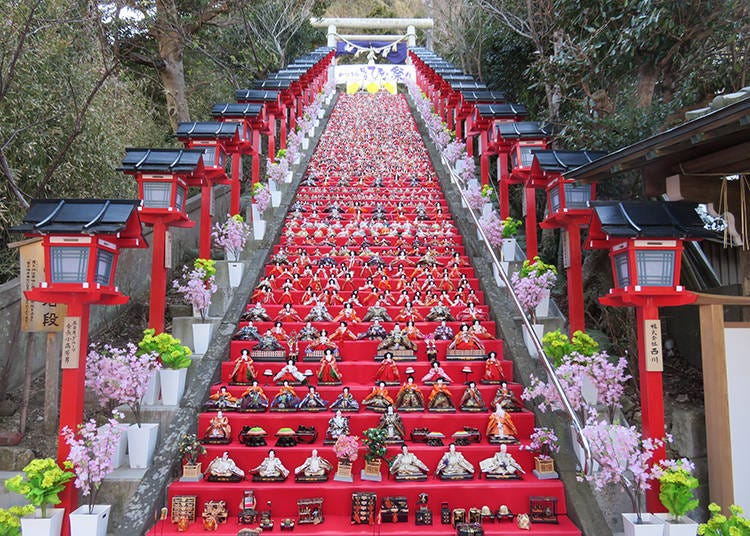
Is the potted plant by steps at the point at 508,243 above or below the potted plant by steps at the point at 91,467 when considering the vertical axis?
above

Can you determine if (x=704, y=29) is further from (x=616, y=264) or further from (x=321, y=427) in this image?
(x=321, y=427)

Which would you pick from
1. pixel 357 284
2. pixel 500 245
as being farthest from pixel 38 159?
pixel 500 245

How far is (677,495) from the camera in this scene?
4273 mm

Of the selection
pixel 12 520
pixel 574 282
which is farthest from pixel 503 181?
pixel 12 520

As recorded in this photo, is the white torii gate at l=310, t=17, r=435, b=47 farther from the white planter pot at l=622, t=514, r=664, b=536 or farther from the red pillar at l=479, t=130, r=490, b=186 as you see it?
the white planter pot at l=622, t=514, r=664, b=536

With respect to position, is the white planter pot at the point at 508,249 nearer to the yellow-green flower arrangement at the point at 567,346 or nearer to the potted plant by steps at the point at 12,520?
the yellow-green flower arrangement at the point at 567,346

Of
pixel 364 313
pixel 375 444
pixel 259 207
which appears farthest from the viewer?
pixel 259 207

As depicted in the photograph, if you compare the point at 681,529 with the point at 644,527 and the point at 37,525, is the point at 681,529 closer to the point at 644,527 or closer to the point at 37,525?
the point at 644,527

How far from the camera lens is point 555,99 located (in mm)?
11070

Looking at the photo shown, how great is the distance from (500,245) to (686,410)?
4.12 m

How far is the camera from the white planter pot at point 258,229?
984 centimetres

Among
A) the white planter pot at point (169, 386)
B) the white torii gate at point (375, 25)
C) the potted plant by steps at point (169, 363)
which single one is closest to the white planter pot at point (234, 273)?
the potted plant by steps at point (169, 363)

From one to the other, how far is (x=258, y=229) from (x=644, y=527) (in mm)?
7481

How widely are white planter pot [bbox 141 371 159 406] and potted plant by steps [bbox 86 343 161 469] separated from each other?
17.1 inches
